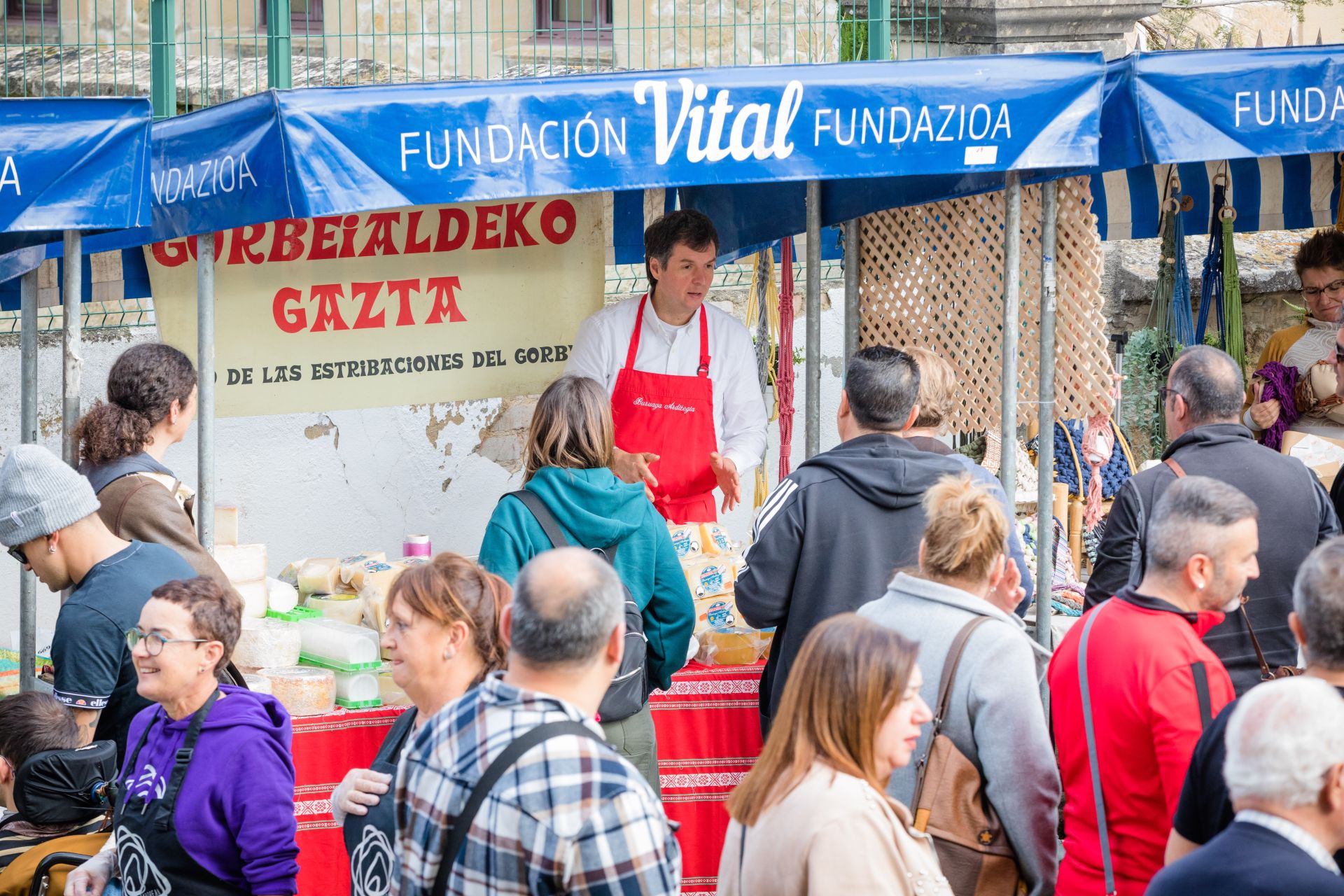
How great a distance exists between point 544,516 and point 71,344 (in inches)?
63.2

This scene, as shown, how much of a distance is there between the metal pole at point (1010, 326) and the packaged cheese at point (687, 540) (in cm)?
107

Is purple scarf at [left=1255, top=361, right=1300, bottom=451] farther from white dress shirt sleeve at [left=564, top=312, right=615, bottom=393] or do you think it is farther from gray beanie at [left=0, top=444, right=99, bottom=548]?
gray beanie at [left=0, top=444, right=99, bottom=548]

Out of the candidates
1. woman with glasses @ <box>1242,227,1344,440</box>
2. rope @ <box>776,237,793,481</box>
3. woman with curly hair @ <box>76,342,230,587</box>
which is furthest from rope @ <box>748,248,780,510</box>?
woman with curly hair @ <box>76,342,230,587</box>

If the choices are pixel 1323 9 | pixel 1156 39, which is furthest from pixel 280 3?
pixel 1323 9

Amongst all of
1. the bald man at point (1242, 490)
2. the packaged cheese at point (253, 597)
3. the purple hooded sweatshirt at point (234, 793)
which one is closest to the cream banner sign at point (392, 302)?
the packaged cheese at point (253, 597)

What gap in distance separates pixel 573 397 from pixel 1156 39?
8.99m

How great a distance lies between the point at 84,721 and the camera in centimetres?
384

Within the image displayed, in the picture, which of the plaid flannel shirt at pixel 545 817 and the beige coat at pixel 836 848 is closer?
the plaid flannel shirt at pixel 545 817

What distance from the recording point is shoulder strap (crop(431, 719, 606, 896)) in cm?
224

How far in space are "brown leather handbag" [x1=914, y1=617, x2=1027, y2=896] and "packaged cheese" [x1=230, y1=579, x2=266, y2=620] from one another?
247cm

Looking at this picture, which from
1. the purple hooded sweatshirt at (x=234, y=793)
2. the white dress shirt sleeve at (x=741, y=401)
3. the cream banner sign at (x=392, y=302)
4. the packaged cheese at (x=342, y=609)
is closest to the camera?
the purple hooded sweatshirt at (x=234, y=793)

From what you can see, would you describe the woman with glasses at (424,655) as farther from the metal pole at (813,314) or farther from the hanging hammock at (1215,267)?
the hanging hammock at (1215,267)

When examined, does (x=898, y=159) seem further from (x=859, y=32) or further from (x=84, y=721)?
(x=859, y=32)

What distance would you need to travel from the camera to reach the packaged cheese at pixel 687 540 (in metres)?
5.00
